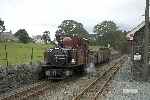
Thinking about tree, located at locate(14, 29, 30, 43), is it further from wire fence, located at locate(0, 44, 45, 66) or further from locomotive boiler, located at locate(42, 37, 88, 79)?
locomotive boiler, located at locate(42, 37, 88, 79)

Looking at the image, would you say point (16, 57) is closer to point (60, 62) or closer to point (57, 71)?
point (60, 62)

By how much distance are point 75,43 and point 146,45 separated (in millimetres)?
5266

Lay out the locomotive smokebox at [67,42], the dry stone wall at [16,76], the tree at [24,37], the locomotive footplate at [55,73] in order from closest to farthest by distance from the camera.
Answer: the dry stone wall at [16,76] < the locomotive footplate at [55,73] < the locomotive smokebox at [67,42] < the tree at [24,37]

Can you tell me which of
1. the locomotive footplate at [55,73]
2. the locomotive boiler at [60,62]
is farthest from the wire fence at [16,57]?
the locomotive footplate at [55,73]

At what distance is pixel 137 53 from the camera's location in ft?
96.3

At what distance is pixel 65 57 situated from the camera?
945 inches

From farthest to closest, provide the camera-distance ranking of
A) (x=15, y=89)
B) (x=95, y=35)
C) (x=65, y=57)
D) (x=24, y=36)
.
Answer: (x=95, y=35)
(x=24, y=36)
(x=65, y=57)
(x=15, y=89)

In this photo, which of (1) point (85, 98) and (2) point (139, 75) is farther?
(2) point (139, 75)

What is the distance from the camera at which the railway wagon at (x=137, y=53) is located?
2715 centimetres

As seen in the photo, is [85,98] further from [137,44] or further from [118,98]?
[137,44]

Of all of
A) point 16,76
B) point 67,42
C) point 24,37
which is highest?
point 24,37

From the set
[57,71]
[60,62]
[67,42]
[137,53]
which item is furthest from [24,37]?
[57,71]

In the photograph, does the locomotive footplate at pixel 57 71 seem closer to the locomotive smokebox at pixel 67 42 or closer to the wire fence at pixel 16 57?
the wire fence at pixel 16 57

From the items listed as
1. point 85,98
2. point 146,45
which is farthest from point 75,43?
point 85,98
